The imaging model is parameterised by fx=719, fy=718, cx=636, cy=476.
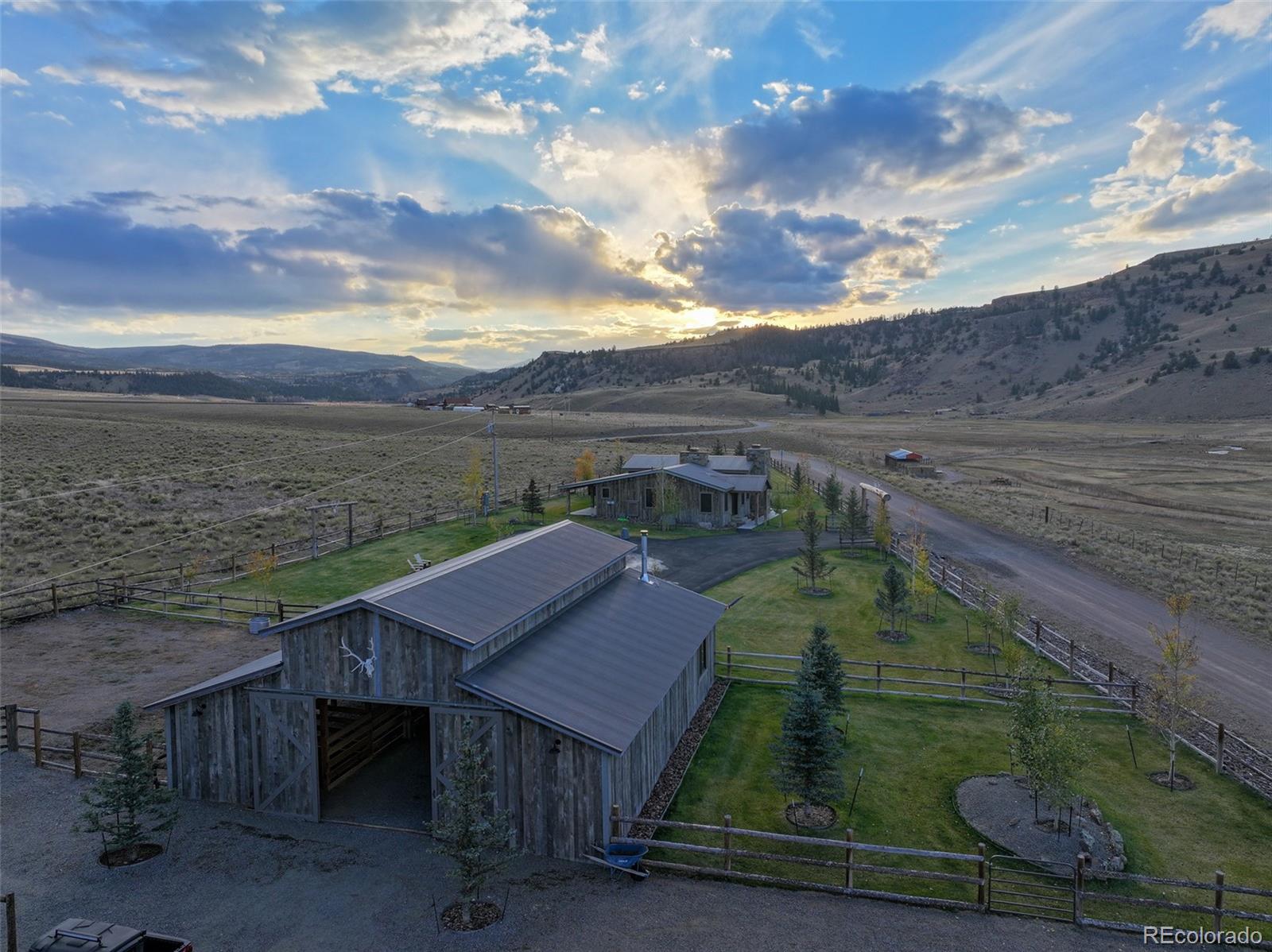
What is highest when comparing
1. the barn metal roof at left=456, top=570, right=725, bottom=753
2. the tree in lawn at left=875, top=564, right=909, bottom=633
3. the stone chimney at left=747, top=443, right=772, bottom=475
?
the stone chimney at left=747, top=443, right=772, bottom=475

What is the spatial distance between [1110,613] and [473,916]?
97.5ft

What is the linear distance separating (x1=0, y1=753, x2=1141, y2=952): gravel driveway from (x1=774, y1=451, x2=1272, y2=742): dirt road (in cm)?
1495

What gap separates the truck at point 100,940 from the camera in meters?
9.58

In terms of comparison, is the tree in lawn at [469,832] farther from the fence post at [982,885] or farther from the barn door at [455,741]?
the fence post at [982,885]

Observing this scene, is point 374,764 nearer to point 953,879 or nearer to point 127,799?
point 127,799

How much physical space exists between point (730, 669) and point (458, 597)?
453 inches

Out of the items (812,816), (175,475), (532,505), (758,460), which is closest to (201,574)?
(532,505)

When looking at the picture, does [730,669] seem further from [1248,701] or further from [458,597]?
[1248,701]

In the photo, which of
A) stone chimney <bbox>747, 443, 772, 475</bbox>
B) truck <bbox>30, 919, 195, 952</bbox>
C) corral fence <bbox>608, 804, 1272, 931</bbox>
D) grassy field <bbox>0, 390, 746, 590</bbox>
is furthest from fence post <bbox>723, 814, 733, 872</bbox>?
stone chimney <bbox>747, 443, 772, 475</bbox>

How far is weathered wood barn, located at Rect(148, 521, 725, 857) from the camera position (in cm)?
1421

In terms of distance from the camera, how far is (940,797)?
16766 mm

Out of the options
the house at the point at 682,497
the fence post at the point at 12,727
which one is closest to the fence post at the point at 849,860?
the fence post at the point at 12,727

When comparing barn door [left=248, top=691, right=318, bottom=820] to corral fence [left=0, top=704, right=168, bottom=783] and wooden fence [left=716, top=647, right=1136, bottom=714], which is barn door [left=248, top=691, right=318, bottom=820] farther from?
wooden fence [left=716, top=647, right=1136, bottom=714]

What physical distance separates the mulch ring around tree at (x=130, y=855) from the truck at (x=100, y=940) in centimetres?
493
